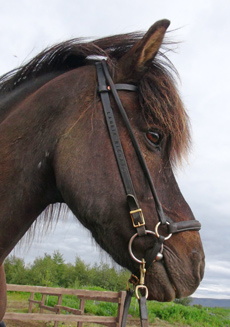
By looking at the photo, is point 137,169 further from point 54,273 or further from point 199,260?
point 54,273

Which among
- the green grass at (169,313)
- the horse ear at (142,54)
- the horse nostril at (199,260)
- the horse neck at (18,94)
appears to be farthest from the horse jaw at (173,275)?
the green grass at (169,313)

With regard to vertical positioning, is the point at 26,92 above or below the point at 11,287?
above

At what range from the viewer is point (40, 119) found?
234cm

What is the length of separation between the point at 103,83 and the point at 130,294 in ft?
4.77

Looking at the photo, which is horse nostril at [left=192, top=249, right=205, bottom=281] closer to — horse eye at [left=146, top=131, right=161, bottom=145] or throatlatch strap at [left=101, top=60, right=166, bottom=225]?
throatlatch strap at [left=101, top=60, right=166, bottom=225]

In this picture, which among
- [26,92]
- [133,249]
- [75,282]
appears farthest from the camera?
[75,282]

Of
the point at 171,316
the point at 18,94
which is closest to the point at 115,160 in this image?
the point at 18,94

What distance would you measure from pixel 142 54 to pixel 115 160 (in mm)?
776

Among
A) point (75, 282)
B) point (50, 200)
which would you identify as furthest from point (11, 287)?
point (75, 282)

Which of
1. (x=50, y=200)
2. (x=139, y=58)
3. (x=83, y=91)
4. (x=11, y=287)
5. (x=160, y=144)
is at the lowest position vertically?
(x=11, y=287)

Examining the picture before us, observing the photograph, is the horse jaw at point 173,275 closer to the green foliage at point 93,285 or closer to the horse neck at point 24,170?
the horse neck at point 24,170

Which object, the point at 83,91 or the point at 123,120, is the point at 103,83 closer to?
the point at 83,91

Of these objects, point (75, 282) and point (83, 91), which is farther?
point (75, 282)

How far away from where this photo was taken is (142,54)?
7.63 ft
